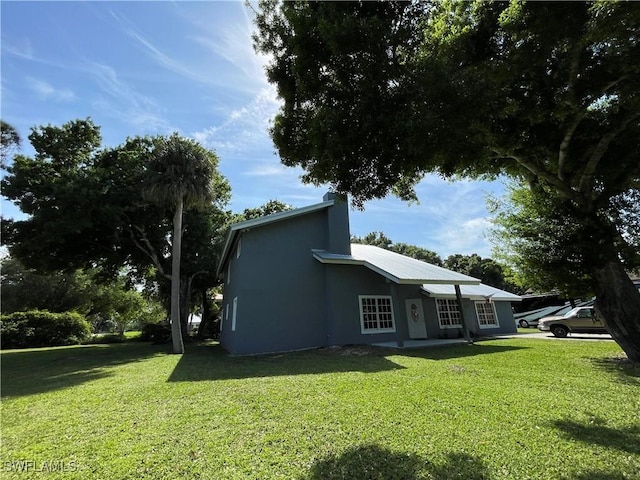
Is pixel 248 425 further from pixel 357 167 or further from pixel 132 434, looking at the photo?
pixel 357 167

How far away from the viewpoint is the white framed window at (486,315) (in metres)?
21.1

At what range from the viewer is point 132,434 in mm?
4555

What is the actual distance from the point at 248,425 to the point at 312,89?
6306 millimetres

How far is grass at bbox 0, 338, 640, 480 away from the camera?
3600 millimetres

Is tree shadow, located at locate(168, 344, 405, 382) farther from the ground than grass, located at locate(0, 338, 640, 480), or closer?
farther from the ground

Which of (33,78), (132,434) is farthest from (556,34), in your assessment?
(33,78)

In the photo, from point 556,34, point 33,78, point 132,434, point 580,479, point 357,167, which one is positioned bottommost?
point 580,479

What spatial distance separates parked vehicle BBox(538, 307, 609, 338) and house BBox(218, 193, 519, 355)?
6.44 metres

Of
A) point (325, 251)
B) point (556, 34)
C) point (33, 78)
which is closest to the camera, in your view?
point (556, 34)

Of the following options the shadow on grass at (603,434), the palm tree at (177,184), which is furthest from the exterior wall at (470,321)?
the shadow on grass at (603,434)

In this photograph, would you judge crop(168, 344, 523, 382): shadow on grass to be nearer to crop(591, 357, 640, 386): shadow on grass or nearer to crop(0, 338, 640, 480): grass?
crop(0, 338, 640, 480): grass

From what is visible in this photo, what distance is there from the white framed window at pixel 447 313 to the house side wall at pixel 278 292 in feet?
25.0

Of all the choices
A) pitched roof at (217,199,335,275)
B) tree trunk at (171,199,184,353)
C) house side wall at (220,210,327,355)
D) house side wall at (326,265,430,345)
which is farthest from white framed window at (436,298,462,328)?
tree trunk at (171,199,184,353)

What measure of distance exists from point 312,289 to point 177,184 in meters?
8.28
